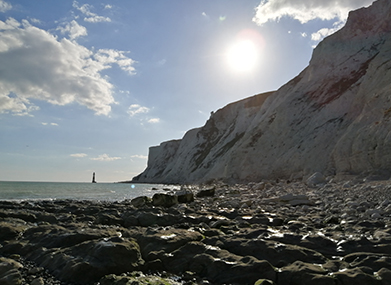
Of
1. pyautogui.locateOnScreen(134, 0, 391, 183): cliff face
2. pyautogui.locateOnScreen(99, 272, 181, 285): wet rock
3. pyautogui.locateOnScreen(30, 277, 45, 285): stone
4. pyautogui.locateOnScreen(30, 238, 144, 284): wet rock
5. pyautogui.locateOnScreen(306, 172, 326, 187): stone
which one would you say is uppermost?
pyautogui.locateOnScreen(134, 0, 391, 183): cliff face

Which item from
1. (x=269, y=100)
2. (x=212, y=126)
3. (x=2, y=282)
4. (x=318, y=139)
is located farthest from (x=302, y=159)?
(x=212, y=126)

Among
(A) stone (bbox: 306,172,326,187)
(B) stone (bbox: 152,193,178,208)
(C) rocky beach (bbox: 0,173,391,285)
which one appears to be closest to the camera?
(C) rocky beach (bbox: 0,173,391,285)

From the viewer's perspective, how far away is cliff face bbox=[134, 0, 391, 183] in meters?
19.0

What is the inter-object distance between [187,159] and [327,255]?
63.2 m

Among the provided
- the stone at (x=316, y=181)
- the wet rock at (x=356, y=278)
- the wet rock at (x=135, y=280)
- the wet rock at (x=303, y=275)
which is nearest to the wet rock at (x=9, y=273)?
the wet rock at (x=135, y=280)

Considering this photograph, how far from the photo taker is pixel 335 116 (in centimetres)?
2608

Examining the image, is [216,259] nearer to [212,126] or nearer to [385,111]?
[385,111]

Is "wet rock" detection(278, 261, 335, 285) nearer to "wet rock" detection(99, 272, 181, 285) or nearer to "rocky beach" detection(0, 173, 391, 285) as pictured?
"rocky beach" detection(0, 173, 391, 285)

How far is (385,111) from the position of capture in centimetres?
1870

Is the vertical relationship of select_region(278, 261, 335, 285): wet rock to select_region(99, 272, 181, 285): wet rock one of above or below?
above

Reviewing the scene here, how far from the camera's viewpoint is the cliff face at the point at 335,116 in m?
19.0

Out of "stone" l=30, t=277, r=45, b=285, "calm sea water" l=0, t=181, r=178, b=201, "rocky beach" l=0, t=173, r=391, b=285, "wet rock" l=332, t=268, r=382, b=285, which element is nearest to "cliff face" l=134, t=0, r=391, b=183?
"calm sea water" l=0, t=181, r=178, b=201

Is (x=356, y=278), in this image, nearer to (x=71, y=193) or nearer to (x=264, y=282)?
(x=264, y=282)

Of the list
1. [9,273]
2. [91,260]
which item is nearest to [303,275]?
[91,260]
